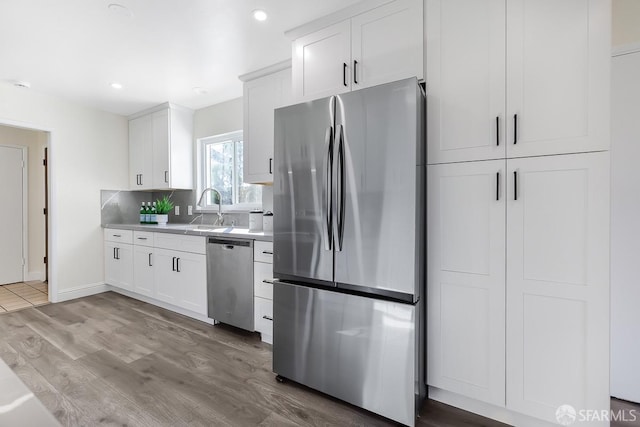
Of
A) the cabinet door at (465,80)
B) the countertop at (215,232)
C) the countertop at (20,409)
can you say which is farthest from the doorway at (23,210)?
the cabinet door at (465,80)

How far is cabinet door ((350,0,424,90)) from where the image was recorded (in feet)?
5.98

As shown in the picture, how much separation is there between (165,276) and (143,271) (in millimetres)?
457

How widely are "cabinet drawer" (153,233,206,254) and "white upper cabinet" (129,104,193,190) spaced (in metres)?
0.80

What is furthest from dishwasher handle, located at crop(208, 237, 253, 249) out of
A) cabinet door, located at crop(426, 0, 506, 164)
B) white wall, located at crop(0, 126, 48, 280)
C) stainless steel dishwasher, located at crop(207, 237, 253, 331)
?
white wall, located at crop(0, 126, 48, 280)

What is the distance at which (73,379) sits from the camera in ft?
6.77

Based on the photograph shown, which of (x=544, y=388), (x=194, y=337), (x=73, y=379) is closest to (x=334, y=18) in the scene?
(x=544, y=388)

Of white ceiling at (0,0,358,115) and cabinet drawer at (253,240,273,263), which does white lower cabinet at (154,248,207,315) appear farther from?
white ceiling at (0,0,358,115)

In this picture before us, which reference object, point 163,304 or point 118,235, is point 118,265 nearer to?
point 118,235

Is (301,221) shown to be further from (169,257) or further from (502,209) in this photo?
(169,257)

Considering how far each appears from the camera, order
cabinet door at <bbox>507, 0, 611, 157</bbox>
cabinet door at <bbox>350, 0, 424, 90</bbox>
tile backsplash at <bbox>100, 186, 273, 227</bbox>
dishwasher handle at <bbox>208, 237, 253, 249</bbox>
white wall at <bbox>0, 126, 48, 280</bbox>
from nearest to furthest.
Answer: cabinet door at <bbox>507, 0, 611, 157</bbox>
cabinet door at <bbox>350, 0, 424, 90</bbox>
dishwasher handle at <bbox>208, 237, 253, 249</bbox>
tile backsplash at <bbox>100, 186, 273, 227</bbox>
white wall at <bbox>0, 126, 48, 280</bbox>

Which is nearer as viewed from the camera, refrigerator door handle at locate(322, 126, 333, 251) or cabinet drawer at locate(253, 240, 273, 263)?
refrigerator door handle at locate(322, 126, 333, 251)

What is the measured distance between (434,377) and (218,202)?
3124mm

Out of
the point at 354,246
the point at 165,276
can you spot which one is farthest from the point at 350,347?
the point at 165,276

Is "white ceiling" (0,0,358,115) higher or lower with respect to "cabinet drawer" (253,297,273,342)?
higher
